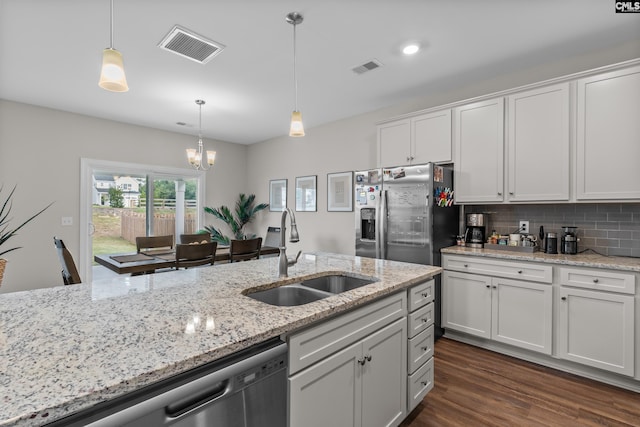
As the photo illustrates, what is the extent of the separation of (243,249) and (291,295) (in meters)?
1.87

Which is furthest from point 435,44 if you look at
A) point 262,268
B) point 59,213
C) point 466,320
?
point 59,213

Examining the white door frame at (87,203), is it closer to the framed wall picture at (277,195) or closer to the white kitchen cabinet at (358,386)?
the framed wall picture at (277,195)

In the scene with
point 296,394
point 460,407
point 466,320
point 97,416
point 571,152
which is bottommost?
point 460,407

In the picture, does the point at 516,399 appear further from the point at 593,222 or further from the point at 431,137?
the point at 431,137

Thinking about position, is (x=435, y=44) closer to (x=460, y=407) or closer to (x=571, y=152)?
(x=571, y=152)

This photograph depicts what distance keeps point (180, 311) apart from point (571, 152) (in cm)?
311

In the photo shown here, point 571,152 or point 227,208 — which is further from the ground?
point 571,152

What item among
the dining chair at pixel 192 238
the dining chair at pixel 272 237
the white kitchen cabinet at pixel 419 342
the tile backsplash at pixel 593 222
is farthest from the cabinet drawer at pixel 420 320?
the dining chair at pixel 272 237

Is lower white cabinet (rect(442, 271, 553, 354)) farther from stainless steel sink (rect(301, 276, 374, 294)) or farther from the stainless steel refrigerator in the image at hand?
stainless steel sink (rect(301, 276, 374, 294))

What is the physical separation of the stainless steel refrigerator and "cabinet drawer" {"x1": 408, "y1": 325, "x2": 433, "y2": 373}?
3.45 ft

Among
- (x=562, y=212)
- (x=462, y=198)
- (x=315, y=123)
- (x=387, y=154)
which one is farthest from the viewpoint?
(x=315, y=123)

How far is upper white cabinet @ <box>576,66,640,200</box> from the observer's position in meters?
2.29

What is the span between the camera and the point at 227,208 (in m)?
5.97

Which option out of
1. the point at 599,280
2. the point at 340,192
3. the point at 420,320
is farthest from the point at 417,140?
the point at 420,320
